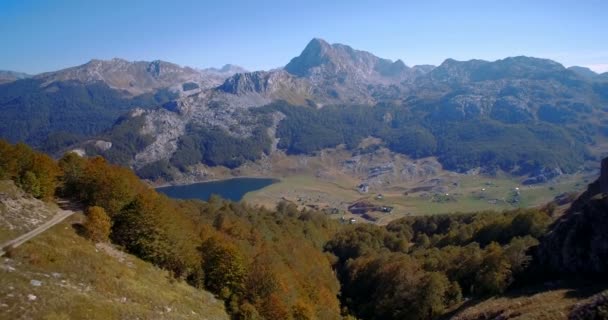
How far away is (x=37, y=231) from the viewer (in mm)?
50375

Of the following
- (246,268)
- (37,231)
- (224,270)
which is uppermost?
(37,231)

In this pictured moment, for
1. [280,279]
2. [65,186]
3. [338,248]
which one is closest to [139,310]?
[280,279]

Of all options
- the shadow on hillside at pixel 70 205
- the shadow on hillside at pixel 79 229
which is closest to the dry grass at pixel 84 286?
the shadow on hillside at pixel 79 229

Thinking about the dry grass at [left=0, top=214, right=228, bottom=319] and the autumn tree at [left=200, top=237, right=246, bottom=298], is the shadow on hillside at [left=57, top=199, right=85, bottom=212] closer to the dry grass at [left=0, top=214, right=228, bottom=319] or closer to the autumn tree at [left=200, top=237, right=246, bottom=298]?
the dry grass at [left=0, top=214, right=228, bottom=319]

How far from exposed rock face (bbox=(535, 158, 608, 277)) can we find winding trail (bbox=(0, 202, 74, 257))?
6952 centimetres

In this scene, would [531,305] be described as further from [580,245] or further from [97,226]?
[97,226]

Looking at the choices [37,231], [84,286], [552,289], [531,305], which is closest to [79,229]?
[37,231]

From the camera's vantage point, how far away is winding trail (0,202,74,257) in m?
45.5

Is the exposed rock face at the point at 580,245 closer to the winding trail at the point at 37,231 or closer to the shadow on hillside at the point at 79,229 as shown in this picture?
the shadow on hillside at the point at 79,229

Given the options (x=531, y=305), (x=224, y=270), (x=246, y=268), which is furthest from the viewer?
(x=246, y=268)

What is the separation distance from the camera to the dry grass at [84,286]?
3675cm

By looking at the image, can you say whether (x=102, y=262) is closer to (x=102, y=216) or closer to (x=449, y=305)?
(x=102, y=216)

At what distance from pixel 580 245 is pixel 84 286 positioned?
63.1 metres

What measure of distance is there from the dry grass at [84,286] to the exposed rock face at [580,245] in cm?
4852
